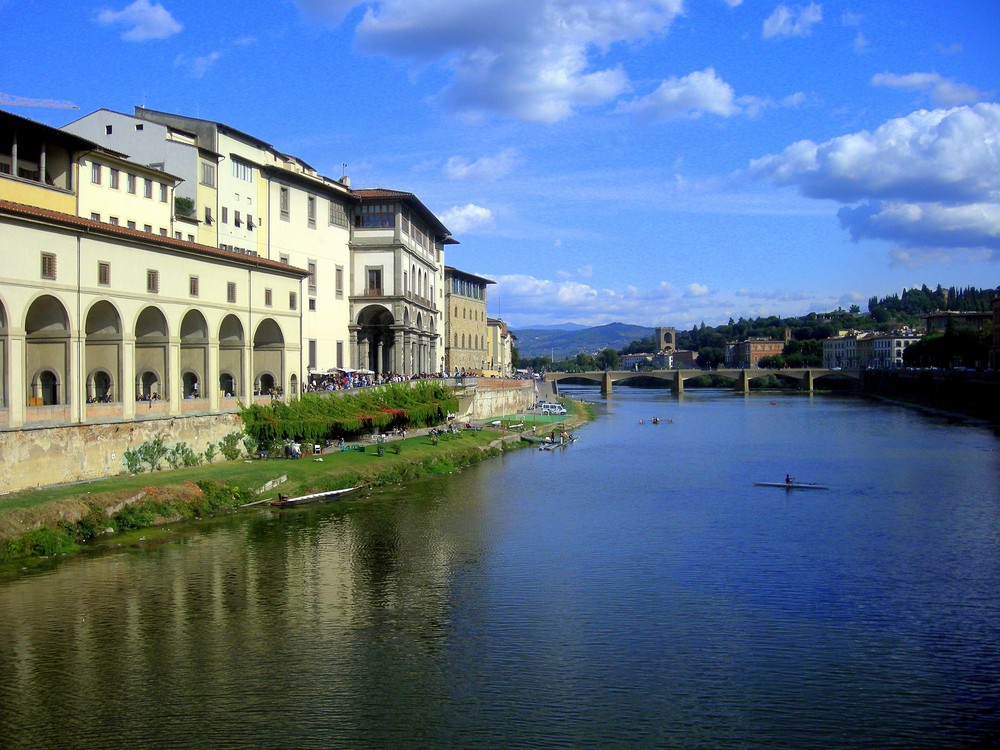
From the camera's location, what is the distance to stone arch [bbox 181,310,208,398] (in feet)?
123

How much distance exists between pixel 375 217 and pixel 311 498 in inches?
1197

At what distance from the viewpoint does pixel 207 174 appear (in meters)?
46.5

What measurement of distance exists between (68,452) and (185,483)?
400 centimetres

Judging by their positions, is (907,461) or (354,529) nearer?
(354,529)

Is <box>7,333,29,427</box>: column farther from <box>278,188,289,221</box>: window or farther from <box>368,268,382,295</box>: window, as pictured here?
<box>368,268,382,295</box>: window

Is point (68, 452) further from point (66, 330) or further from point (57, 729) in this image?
point (57, 729)

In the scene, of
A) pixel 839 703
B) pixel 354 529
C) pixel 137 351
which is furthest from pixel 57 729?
pixel 137 351

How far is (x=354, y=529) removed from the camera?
1198 inches

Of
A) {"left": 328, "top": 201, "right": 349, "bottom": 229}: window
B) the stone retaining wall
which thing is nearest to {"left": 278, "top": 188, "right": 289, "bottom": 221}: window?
{"left": 328, "top": 201, "right": 349, "bottom": 229}: window

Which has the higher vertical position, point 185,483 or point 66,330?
point 66,330

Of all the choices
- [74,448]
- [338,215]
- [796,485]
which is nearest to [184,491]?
[74,448]

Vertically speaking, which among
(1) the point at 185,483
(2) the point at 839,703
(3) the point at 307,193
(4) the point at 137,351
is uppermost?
(3) the point at 307,193

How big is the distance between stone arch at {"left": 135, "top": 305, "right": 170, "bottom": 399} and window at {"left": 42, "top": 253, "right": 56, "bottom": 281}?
5.41 meters

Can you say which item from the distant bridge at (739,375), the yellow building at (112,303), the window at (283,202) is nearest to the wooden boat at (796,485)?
the yellow building at (112,303)
